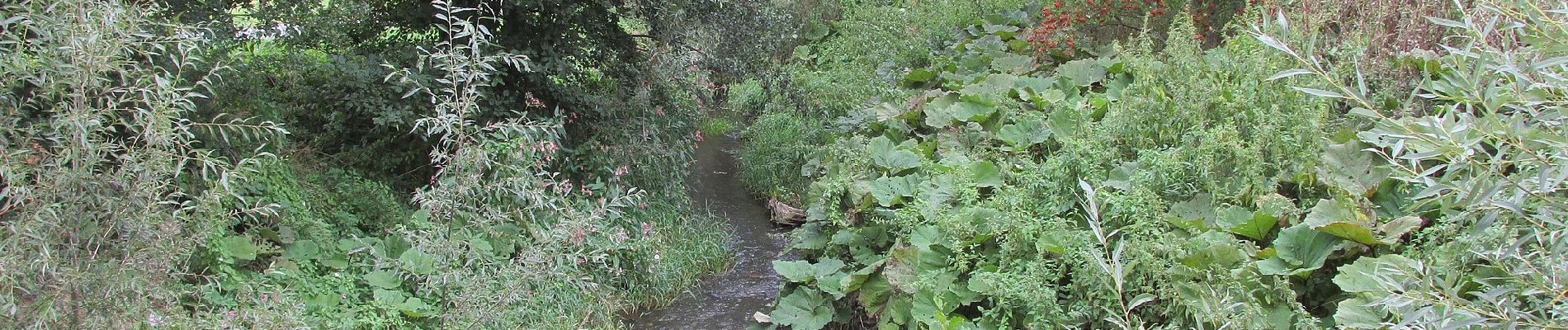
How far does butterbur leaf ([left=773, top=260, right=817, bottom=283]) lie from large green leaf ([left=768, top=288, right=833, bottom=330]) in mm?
69

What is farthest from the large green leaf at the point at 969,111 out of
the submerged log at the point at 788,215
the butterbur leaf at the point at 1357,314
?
the butterbur leaf at the point at 1357,314

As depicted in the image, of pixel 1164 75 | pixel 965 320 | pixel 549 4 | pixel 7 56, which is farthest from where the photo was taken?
pixel 1164 75

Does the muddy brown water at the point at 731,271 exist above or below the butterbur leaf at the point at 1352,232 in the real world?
below

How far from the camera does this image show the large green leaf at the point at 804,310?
5027 mm

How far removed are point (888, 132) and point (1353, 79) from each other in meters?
2.97

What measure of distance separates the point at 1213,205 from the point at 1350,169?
54 centimetres

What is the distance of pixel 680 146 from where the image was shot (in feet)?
21.7

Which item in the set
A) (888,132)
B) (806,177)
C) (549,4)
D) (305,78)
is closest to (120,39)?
(549,4)

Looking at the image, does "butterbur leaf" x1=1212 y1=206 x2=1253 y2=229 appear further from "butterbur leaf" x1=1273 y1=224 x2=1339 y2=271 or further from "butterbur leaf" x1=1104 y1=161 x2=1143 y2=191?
"butterbur leaf" x1=1104 y1=161 x2=1143 y2=191

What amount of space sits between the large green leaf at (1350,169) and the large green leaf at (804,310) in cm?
232

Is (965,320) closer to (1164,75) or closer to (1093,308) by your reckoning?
(1093,308)

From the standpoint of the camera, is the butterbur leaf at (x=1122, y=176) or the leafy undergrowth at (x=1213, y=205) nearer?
the leafy undergrowth at (x=1213, y=205)

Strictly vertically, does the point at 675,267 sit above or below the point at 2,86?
below

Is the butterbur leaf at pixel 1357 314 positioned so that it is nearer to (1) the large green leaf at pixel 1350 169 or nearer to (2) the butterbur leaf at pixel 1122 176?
(1) the large green leaf at pixel 1350 169
